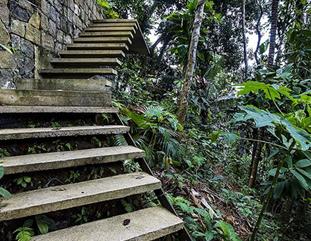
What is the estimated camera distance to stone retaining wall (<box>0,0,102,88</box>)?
242 centimetres

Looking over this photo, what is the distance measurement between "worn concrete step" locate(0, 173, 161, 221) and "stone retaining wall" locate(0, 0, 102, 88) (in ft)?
4.60

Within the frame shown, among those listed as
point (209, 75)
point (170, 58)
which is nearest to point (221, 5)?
point (170, 58)

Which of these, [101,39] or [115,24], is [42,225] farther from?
[115,24]

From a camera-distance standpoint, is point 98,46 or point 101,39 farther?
point 101,39

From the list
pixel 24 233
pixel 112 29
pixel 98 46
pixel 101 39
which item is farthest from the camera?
pixel 112 29

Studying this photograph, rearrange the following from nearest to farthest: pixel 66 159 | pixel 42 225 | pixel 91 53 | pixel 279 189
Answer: pixel 42 225
pixel 66 159
pixel 279 189
pixel 91 53

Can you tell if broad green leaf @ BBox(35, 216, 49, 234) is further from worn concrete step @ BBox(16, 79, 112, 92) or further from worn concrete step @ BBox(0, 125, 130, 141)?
worn concrete step @ BBox(16, 79, 112, 92)

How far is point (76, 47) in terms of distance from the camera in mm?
3764

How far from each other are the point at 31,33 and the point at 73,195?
6.94ft

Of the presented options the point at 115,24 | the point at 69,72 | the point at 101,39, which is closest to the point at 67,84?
the point at 69,72

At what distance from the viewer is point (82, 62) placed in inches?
131

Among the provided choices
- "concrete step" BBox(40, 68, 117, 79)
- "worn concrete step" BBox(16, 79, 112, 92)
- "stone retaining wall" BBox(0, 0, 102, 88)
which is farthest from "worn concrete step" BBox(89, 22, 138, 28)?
"worn concrete step" BBox(16, 79, 112, 92)

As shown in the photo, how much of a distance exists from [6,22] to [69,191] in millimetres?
1823

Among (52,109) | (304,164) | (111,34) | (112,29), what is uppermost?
(112,29)
